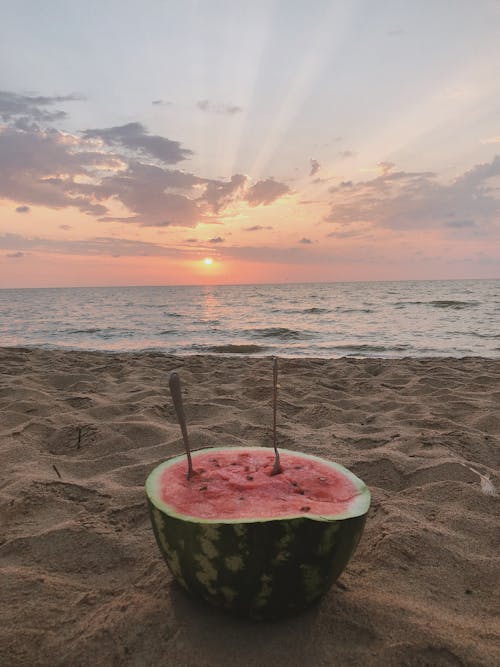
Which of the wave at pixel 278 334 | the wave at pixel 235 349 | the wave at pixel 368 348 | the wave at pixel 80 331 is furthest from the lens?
the wave at pixel 80 331

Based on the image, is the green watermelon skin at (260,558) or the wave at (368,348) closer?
the green watermelon skin at (260,558)

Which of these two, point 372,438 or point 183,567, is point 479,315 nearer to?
point 372,438

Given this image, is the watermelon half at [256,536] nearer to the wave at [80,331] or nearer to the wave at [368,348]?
the wave at [368,348]

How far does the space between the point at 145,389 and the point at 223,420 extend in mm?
1386

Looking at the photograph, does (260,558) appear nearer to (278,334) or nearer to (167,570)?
(167,570)

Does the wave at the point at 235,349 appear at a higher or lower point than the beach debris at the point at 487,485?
lower

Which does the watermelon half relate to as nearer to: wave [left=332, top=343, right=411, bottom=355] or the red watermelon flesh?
the red watermelon flesh

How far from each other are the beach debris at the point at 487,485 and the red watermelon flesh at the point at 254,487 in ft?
3.81

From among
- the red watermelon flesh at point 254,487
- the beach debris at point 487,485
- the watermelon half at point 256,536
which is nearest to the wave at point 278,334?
the beach debris at point 487,485

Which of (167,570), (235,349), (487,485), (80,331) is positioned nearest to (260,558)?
(167,570)

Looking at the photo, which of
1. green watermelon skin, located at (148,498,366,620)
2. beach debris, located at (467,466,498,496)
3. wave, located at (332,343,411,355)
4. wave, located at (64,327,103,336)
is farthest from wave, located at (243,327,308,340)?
green watermelon skin, located at (148,498,366,620)

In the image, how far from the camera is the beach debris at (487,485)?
2.25 metres

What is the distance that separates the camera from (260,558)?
119 centimetres

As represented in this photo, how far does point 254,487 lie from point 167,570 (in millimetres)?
525
